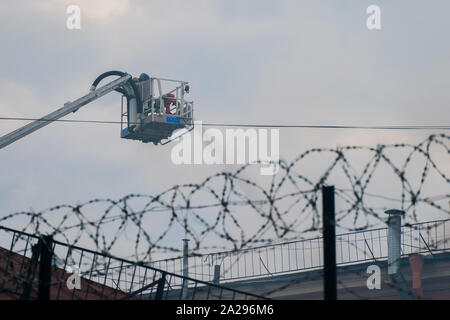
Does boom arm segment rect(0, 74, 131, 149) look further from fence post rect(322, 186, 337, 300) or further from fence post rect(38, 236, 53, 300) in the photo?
fence post rect(322, 186, 337, 300)

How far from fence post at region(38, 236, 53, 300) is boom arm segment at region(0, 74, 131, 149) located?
1136 inches

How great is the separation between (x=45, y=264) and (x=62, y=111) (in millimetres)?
32141

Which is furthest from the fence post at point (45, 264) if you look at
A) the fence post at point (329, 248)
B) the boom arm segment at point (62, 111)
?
the boom arm segment at point (62, 111)

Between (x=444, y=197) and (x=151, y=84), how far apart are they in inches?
1366

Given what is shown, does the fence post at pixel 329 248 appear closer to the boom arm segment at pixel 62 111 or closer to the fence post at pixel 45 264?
the fence post at pixel 45 264

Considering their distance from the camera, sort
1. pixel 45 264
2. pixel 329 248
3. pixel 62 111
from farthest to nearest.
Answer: pixel 62 111
pixel 45 264
pixel 329 248

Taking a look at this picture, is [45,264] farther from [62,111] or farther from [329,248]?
[62,111]

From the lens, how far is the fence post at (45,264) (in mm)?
9875

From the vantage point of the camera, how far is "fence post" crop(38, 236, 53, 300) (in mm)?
9875

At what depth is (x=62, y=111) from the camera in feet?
136

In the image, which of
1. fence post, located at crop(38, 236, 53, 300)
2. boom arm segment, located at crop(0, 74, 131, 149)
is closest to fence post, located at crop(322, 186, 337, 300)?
fence post, located at crop(38, 236, 53, 300)

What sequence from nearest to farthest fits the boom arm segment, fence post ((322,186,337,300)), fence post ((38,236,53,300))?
fence post ((322,186,337,300)) < fence post ((38,236,53,300)) < the boom arm segment

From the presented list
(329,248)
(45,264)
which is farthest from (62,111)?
(329,248)
